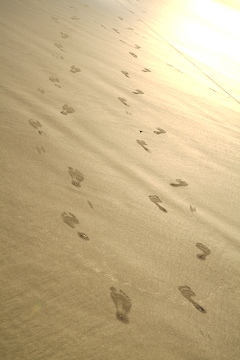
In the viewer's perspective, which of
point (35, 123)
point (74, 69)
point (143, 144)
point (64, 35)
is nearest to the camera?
point (35, 123)

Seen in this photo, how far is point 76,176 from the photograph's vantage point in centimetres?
117

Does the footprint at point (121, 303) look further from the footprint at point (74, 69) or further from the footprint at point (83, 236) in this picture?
the footprint at point (74, 69)

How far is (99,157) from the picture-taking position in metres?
1.32

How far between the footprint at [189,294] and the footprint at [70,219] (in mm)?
304

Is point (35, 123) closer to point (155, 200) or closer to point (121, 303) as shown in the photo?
point (155, 200)

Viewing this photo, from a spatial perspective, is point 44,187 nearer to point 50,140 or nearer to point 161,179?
point 50,140

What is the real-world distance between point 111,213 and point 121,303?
0.31 metres

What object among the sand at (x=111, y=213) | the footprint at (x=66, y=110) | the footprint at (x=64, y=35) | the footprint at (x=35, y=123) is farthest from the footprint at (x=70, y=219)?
the footprint at (x=64, y=35)

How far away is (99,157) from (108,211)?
293mm

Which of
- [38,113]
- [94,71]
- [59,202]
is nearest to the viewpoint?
[59,202]

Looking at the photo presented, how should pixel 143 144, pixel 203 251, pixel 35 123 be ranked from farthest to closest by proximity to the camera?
pixel 143 144
pixel 35 123
pixel 203 251

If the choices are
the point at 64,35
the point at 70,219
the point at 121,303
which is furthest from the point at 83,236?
the point at 64,35

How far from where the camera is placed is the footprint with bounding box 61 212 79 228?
0.98 m

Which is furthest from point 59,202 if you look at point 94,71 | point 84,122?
point 94,71
